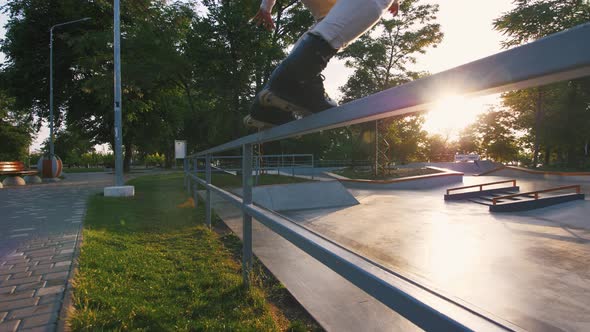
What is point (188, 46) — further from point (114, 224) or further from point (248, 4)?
point (114, 224)

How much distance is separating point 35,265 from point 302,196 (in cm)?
651

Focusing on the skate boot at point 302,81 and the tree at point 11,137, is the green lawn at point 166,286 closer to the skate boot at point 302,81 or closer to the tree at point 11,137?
the skate boot at point 302,81

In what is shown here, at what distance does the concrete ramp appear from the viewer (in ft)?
28.3

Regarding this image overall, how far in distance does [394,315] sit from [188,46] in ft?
50.3

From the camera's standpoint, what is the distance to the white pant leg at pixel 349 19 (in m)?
1.16

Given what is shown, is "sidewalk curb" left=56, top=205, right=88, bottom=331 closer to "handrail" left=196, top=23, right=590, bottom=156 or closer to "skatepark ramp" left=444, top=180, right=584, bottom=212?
"handrail" left=196, top=23, right=590, bottom=156

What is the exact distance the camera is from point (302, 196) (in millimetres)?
9016

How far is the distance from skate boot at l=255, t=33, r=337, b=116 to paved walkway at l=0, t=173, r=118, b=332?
1915 mm

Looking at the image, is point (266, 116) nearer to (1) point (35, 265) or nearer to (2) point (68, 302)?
(2) point (68, 302)

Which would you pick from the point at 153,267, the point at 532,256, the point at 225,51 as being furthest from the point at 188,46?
the point at 532,256

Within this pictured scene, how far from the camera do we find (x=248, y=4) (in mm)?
14500

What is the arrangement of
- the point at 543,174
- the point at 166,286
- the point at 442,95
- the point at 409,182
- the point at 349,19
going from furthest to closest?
the point at 543,174 < the point at 409,182 < the point at 166,286 < the point at 349,19 < the point at 442,95

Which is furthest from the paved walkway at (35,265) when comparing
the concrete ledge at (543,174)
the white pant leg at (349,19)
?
the concrete ledge at (543,174)

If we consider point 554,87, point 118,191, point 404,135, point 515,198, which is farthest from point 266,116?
point 554,87
